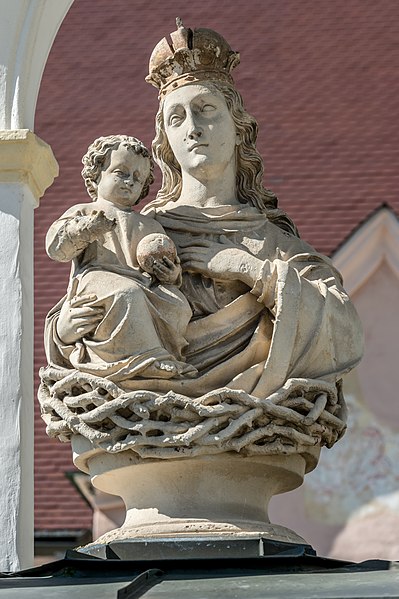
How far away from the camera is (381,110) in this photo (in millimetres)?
15953

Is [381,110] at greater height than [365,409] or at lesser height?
greater

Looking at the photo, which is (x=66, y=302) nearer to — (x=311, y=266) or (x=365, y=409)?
(x=311, y=266)

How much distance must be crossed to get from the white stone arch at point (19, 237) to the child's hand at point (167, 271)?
98 centimetres

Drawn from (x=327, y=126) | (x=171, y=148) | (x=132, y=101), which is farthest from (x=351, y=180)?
(x=171, y=148)

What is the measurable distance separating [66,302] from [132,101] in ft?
29.7

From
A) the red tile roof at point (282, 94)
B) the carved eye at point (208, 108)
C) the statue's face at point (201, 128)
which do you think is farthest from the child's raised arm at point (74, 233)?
the red tile roof at point (282, 94)

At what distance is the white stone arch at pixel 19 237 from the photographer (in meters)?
7.89

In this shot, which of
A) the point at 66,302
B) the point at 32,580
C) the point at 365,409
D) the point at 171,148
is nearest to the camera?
the point at 32,580

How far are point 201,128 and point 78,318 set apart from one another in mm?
912

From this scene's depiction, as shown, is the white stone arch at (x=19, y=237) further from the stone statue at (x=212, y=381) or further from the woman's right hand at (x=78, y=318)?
the woman's right hand at (x=78, y=318)

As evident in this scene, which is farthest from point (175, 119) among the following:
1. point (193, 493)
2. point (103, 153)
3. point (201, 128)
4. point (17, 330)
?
point (193, 493)

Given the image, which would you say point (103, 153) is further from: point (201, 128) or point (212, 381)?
point (212, 381)

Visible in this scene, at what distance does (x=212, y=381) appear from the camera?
23.8ft

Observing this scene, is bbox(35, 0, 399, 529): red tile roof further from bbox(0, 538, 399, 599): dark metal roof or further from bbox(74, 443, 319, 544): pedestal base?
bbox(0, 538, 399, 599): dark metal roof
